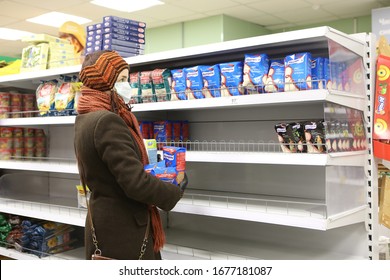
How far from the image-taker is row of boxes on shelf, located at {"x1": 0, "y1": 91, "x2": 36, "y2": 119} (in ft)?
12.8

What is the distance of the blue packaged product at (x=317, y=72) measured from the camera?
2.06 m

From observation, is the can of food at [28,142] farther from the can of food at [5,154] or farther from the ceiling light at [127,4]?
the ceiling light at [127,4]

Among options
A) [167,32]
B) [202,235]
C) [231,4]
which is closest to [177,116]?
[202,235]

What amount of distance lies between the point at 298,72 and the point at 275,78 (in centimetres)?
14

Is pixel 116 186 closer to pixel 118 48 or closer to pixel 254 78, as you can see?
pixel 254 78

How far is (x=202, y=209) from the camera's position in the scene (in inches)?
96.3

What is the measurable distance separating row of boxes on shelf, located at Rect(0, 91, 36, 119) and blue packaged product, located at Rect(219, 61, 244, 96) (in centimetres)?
221

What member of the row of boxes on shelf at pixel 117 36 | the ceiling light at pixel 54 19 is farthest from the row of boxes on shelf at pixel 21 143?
the ceiling light at pixel 54 19

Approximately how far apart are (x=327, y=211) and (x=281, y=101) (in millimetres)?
561

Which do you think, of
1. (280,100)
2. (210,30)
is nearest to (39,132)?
(280,100)

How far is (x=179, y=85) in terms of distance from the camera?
256 cm

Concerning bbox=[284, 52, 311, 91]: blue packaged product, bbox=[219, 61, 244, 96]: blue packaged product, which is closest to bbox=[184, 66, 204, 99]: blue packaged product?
bbox=[219, 61, 244, 96]: blue packaged product

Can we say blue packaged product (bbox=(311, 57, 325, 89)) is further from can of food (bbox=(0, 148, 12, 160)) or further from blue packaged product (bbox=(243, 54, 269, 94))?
can of food (bbox=(0, 148, 12, 160))
